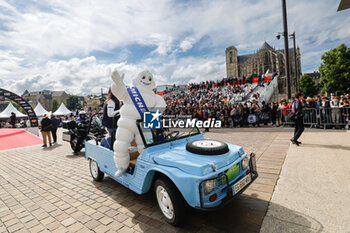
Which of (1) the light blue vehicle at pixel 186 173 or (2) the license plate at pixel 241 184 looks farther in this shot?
(2) the license plate at pixel 241 184

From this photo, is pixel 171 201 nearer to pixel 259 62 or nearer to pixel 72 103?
pixel 259 62

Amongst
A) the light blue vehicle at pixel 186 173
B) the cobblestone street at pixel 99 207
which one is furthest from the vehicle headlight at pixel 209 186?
the cobblestone street at pixel 99 207

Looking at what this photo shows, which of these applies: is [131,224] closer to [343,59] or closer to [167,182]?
[167,182]

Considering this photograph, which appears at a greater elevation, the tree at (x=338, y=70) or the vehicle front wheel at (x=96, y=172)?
the tree at (x=338, y=70)

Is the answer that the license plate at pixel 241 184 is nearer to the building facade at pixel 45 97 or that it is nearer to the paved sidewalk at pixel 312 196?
the paved sidewalk at pixel 312 196

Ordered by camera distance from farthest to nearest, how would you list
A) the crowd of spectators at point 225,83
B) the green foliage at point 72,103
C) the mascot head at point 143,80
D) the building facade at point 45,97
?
the building facade at point 45,97
the green foliage at point 72,103
the crowd of spectators at point 225,83
the mascot head at point 143,80

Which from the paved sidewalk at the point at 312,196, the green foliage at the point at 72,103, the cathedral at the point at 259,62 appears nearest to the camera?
the paved sidewalk at the point at 312,196

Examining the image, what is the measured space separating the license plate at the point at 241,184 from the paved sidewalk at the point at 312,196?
0.54 m

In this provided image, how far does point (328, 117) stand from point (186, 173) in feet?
34.0

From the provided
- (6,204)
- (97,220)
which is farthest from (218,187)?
(6,204)

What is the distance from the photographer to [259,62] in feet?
271

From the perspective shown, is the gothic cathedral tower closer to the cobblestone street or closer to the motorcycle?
the motorcycle

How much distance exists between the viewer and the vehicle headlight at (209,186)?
2148 millimetres

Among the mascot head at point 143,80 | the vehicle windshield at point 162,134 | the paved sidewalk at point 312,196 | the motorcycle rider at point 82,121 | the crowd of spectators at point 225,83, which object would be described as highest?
the crowd of spectators at point 225,83
